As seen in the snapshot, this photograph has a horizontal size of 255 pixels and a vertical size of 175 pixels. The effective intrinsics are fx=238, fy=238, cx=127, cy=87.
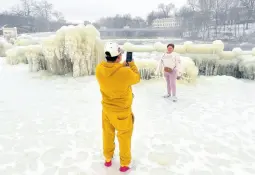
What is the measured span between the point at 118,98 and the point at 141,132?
152 cm

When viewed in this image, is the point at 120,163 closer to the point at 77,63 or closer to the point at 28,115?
the point at 28,115

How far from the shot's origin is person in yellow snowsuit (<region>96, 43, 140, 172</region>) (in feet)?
8.24

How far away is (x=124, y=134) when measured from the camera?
2680 millimetres

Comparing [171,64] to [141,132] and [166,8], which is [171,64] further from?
[166,8]

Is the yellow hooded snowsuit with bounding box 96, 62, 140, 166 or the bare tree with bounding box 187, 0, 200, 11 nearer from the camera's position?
the yellow hooded snowsuit with bounding box 96, 62, 140, 166

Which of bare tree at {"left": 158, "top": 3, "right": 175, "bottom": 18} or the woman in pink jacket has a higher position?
bare tree at {"left": 158, "top": 3, "right": 175, "bottom": 18}

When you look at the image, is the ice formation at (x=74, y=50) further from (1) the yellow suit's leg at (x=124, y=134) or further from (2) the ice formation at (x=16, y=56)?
(1) the yellow suit's leg at (x=124, y=134)

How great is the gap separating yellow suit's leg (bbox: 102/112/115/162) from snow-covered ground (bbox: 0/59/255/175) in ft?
0.63

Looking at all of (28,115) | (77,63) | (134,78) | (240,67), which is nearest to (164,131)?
(134,78)

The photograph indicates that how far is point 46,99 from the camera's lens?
5.65 metres

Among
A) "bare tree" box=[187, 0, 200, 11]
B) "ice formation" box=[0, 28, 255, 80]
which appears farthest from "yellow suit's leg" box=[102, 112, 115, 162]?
"bare tree" box=[187, 0, 200, 11]

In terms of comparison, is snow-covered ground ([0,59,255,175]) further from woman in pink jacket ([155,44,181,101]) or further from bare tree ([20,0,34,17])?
bare tree ([20,0,34,17])

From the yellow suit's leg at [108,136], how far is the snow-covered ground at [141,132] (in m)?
Answer: 0.19

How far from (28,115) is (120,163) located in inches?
101
